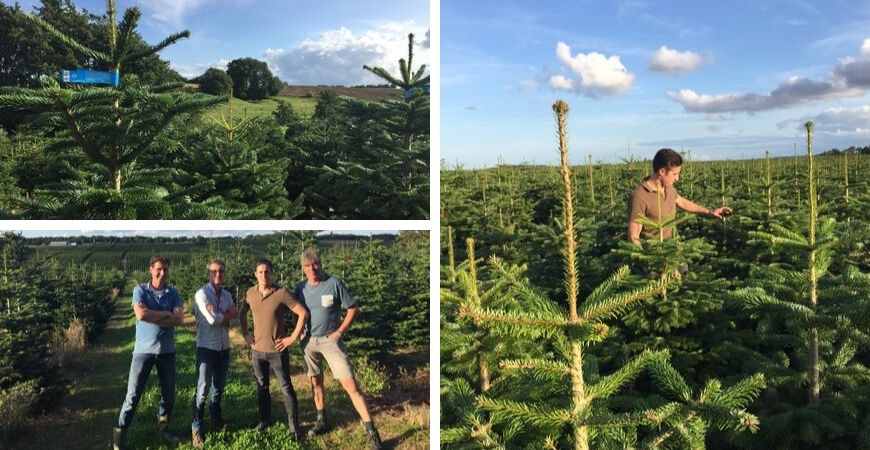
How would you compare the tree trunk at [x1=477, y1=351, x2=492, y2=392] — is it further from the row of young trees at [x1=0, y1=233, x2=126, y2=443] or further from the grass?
the grass

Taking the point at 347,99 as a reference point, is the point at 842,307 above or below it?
below

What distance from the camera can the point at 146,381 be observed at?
1.53 meters

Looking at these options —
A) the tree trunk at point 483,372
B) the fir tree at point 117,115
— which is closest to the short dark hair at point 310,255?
the fir tree at point 117,115

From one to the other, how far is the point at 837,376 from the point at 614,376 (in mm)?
2019

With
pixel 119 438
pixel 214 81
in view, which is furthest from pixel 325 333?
pixel 214 81

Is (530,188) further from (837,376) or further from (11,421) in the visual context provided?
(11,421)

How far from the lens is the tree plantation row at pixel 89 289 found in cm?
145

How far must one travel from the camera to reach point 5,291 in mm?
1440

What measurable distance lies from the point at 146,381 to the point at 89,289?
29 centimetres

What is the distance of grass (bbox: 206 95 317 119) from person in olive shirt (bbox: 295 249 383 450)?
348 centimetres

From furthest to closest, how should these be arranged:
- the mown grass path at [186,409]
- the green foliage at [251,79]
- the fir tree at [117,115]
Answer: the green foliage at [251,79] < the fir tree at [117,115] < the mown grass path at [186,409]

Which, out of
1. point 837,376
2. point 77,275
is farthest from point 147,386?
point 837,376

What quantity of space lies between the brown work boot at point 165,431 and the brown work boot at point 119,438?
0.29 feet

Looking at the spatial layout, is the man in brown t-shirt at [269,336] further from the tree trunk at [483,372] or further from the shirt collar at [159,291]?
the tree trunk at [483,372]
